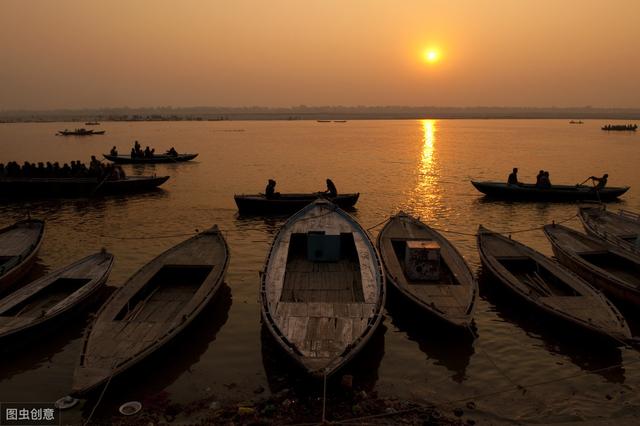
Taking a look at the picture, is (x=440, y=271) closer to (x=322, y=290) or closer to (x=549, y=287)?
(x=549, y=287)

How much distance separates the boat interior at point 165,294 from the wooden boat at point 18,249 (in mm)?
5075

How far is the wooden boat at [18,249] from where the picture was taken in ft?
50.0

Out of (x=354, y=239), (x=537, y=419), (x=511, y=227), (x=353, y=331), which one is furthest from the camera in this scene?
(x=511, y=227)

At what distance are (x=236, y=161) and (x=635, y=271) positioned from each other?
51.0 meters

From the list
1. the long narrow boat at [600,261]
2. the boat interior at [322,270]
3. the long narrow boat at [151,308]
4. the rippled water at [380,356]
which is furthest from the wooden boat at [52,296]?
the long narrow boat at [600,261]

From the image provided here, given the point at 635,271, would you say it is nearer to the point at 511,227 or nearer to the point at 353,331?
the point at 511,227

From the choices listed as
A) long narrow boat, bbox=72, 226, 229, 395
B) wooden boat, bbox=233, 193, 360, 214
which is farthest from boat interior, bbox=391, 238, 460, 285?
wooden boat, bbox=233, 193, 360, 214

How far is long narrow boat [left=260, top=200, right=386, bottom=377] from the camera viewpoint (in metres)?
9.92

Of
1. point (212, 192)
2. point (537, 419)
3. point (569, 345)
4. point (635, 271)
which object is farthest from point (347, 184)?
point (537, 419)

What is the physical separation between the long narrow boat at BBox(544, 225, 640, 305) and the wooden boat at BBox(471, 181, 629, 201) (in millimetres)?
13312

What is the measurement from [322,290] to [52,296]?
833cm

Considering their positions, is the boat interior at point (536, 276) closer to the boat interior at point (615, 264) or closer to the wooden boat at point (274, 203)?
the boat interior at point (615, 264)

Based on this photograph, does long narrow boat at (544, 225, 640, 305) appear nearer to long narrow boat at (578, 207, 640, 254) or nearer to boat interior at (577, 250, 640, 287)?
boat interior at (577, 250, 640, 287)

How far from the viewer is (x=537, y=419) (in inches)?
370
